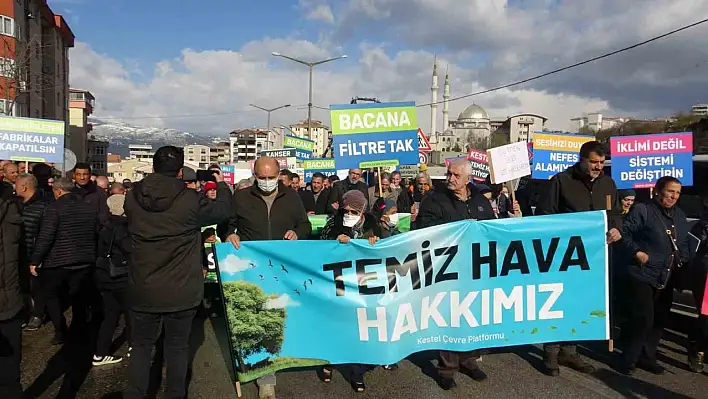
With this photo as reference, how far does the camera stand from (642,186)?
8.22m

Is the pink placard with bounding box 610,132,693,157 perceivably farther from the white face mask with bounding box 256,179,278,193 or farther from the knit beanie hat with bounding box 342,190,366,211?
the white face mask with bounding box 256,179,278,193

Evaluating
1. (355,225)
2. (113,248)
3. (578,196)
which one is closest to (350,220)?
(355,225)

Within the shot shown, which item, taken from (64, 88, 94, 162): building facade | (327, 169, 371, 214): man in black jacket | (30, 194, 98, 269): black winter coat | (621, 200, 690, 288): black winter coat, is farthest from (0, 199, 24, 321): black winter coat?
(64, 88, 94, 162): building facade

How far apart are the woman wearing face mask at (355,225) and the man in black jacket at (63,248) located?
2.89 meters

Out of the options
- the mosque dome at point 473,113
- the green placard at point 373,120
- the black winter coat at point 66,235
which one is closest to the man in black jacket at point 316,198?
Result: the green placard at point 373,120

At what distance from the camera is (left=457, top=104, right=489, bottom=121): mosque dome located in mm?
145750

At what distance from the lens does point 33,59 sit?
108 feet

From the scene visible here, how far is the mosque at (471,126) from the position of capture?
116062 millimetres

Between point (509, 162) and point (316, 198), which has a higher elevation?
point (509, 162)

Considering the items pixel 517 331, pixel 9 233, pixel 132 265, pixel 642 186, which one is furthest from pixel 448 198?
pixel 642 186

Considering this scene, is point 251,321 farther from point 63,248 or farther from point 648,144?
point 648,144

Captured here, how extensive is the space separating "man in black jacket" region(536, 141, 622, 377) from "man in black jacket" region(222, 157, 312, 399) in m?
2.47

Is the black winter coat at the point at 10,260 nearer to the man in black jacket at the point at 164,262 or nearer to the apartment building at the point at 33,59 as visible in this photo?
the man in black jacket at the point at 164,262

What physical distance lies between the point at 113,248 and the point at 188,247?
144cm
